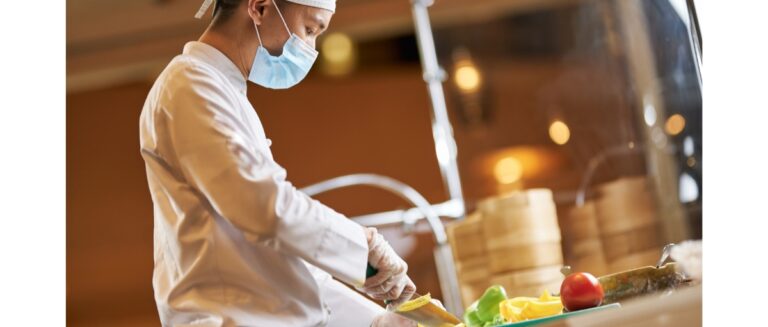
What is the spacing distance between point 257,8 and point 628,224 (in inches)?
43.8

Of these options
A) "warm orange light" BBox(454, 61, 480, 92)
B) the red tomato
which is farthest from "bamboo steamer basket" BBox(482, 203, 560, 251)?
"warm orange light" BBox(454, 61, 480, 92)

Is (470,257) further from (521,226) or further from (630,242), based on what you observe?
(630,242)

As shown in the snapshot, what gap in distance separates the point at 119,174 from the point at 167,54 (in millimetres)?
920

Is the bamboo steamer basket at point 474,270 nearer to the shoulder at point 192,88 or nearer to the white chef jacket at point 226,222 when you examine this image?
the white chef jacket at point 226,222

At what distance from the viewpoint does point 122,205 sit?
12.0 ft

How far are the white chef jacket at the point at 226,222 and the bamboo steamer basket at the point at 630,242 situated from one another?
88 centimetres

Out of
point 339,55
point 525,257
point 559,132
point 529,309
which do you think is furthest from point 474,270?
point 339,55

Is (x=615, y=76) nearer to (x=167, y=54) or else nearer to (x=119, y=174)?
(x=119, y=174)

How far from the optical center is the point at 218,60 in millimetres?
1297

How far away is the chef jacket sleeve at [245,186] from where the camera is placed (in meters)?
1.14

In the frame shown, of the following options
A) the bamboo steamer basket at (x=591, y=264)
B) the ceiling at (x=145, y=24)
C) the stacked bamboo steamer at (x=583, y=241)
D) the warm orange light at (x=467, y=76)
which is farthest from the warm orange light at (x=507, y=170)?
the bamboo steamer basket at (x=591, y=264)

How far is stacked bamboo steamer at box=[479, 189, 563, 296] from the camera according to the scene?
200 cm

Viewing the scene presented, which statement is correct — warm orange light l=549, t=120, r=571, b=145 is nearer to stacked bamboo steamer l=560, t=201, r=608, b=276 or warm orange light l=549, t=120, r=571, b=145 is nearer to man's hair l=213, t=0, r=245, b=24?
stacked bamboo steamer l=560, t=201, r=608, b=276

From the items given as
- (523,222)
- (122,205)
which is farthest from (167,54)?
(523,222)
